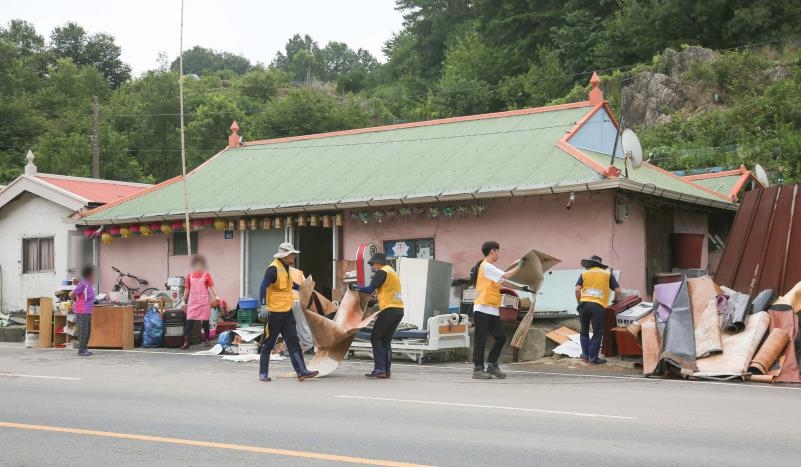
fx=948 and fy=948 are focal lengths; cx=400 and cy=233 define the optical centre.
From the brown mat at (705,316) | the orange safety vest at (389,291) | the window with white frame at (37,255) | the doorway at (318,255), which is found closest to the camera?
the orange safety vest at (389,291)

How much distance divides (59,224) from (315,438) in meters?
19.9

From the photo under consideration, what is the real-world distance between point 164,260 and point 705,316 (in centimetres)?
1478

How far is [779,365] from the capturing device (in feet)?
45.0

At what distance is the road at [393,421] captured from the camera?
305 inches

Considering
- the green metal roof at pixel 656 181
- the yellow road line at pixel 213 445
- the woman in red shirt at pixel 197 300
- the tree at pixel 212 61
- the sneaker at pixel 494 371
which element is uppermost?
the tree at pixel 212 61

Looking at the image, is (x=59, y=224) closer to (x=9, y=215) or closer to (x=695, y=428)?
(x=9, y=215)

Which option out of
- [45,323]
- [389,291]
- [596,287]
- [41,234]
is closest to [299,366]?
[389,291]

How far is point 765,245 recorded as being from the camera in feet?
54.9

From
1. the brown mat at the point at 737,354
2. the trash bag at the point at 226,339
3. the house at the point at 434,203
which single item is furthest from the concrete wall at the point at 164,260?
the brown mat at the point at 737,354

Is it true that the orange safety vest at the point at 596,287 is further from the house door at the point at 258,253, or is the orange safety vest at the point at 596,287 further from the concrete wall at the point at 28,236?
the concrete wall at the point at 28,236

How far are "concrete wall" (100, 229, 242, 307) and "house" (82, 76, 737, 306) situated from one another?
0.12 ft

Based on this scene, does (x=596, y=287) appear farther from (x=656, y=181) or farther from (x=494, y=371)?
(x=656, y=181)

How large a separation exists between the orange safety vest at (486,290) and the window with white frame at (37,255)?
1652 cm

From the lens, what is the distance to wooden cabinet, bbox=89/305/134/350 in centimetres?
2061
